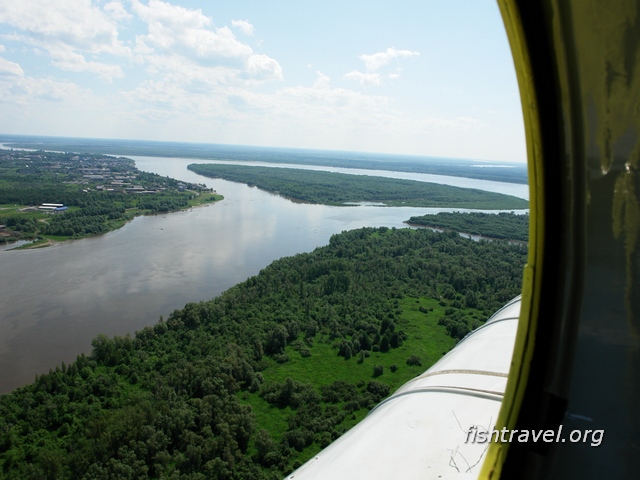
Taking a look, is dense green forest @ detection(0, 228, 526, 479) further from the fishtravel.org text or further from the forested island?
the forested island

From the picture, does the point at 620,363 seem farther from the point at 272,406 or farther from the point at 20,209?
the point at 20,209

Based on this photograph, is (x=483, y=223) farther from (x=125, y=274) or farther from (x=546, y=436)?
(x=546, y=436)

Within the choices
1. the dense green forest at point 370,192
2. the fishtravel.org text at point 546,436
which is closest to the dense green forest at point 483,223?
the dense green forest at point 370,192

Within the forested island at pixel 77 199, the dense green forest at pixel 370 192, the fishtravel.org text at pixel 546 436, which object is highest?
the fishtravel.org text at pixel 546 436

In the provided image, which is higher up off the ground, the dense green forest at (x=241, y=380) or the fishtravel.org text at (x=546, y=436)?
the fishtravel.org text at (x=546, y=436)

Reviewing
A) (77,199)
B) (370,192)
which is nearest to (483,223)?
(370,192)

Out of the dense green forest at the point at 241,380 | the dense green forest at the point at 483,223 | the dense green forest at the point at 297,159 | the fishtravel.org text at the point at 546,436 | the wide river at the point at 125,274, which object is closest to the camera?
the fishtravel.org text at the point at 546,436

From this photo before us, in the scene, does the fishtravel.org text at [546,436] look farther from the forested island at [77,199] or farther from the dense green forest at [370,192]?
the dense green forest at [370,192]
